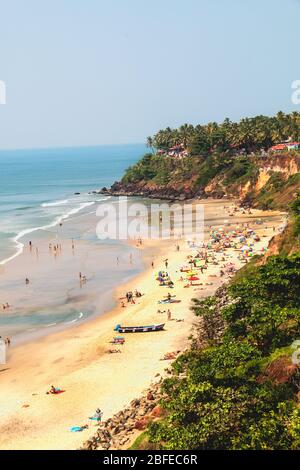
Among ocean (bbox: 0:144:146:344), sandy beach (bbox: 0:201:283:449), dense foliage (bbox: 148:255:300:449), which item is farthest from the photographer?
ocean (bbox: 0:144:146:344)

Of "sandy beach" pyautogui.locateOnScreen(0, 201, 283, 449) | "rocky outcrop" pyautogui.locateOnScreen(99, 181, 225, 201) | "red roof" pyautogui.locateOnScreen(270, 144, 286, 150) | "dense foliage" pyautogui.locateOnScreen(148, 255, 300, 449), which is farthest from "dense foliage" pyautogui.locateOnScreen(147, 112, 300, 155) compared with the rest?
"dense foliage" pyautogui.locateOnScreen(148, 255, 300, 449)

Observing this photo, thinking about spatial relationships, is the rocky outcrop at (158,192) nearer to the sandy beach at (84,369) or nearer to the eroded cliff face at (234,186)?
the eroded cliff face at (234,186)

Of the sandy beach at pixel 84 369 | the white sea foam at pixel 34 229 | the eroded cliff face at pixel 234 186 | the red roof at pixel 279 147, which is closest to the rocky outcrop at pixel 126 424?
the sandy beach at pixel 84 369

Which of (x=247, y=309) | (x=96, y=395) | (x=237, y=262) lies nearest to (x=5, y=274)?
(x=237, y=262)

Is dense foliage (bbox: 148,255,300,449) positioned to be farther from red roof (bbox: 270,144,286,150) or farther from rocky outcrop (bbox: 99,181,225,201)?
rocky outcrop (bbox: 99,181,225,201)

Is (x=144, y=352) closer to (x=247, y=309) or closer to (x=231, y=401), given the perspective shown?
(x=247, y=309)

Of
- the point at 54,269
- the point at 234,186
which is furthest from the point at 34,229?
the point at 234,186

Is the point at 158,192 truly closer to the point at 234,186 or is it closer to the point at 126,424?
the point at 234,186
